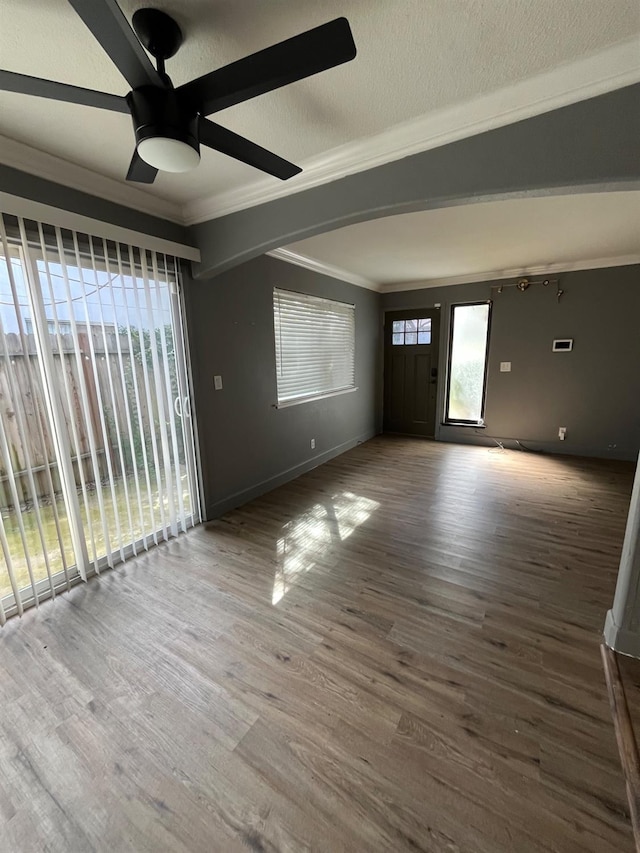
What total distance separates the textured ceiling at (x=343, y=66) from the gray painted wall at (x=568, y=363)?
380 cm

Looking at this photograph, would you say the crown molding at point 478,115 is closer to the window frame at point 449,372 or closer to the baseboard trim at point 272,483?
the baseboard trim at point 272,483

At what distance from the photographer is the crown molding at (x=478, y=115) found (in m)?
1.27

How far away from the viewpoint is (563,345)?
4504 mm

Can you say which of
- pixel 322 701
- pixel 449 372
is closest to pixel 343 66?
pixel 322 701

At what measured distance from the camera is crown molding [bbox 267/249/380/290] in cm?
354

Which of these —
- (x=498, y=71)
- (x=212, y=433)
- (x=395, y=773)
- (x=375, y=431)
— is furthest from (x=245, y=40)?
(x=375, y=431)

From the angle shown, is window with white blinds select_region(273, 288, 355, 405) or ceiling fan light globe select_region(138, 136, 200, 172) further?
window with white blinds select_region(273, 288, 355, 405)

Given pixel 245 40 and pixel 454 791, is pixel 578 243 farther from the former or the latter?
pixel 454 791

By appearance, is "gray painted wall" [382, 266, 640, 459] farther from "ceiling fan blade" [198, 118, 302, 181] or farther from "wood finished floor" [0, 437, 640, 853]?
"ceiling fan blade" [198, 118, 302, 181]

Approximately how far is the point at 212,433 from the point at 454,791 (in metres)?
2.58

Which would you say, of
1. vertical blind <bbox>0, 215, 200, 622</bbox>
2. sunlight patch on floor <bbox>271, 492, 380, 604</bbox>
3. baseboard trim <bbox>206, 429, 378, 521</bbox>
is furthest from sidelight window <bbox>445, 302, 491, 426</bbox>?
vertical blind <bbox>0, 215, 200, 622</bbox>

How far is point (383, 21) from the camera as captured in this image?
1.14 metres

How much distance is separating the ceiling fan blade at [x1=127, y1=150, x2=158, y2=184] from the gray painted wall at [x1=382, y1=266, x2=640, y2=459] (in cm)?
448

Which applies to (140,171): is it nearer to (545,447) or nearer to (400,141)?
(400,141)
